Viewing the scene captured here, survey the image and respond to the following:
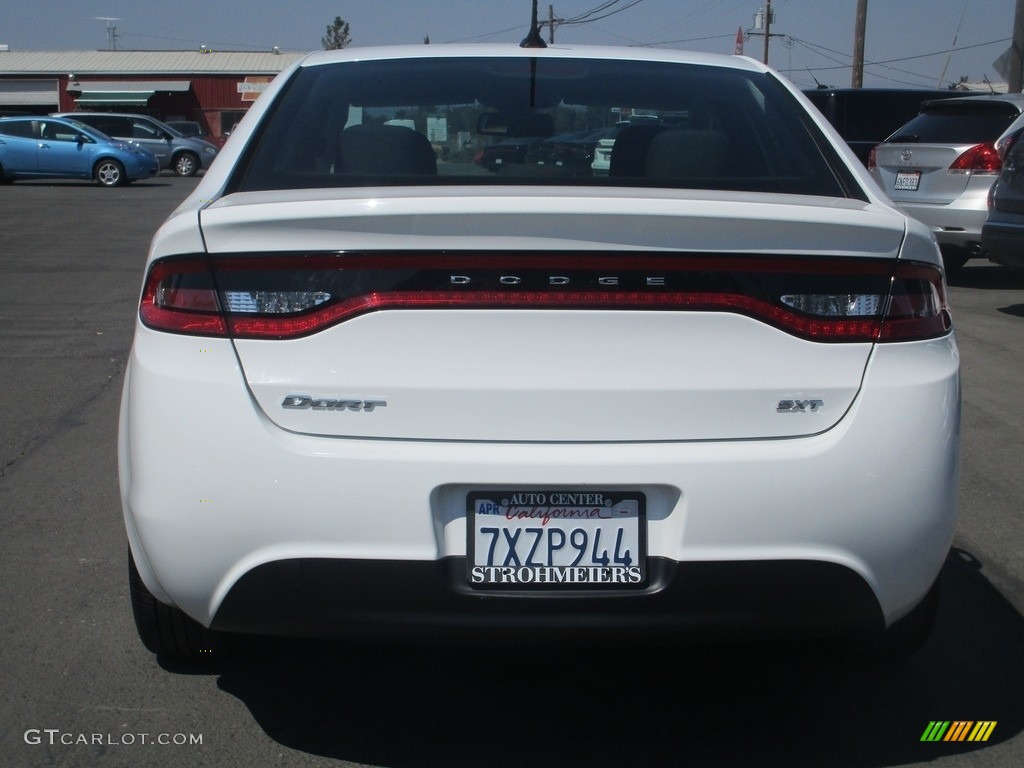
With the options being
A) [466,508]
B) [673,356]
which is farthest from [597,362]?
[466,508]

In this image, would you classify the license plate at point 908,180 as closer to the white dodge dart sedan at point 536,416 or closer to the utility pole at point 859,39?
the white dodge dart sedan at point 536,416

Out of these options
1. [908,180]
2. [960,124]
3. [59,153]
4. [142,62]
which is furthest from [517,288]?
[142,62]

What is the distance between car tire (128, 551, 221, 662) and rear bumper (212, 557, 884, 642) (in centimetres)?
45

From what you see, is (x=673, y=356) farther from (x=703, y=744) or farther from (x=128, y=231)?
(x=128, y=231)

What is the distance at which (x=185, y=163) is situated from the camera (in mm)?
31469

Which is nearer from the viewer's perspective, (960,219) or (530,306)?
(530,306)

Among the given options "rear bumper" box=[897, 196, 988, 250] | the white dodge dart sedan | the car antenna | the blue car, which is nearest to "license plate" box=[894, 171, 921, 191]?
"rear bumper" box=[897, 196, 988, 250]

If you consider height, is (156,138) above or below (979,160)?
below

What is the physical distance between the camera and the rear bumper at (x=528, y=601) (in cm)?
244

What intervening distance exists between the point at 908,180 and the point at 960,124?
0.69 metres

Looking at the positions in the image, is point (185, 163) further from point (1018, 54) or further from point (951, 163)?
point (951, 163)

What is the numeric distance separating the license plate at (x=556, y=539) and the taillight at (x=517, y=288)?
1.30 ft

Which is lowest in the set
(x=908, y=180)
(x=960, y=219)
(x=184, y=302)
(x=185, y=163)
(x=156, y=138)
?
(x=185, y=163)

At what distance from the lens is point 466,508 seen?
2.43 m
